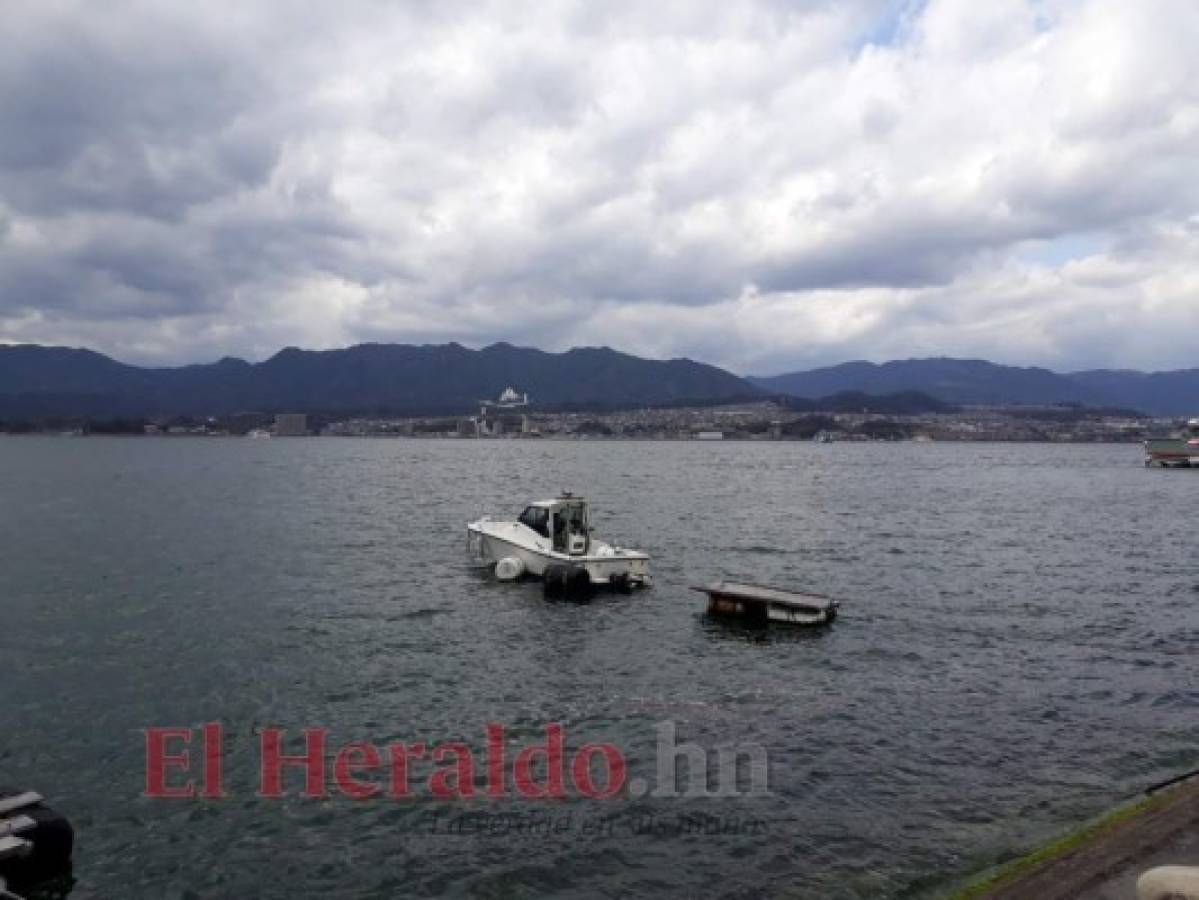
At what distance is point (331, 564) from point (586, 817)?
1157 inches

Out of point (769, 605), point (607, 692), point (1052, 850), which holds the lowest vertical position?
point (607, 692)

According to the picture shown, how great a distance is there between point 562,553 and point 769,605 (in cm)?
928

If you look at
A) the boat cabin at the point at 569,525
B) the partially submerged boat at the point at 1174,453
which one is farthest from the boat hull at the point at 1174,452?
the boat cabin at the point at 569,525

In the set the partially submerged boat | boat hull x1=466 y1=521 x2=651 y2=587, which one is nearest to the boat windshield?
boat hull x1=466 y1=521 x2=651 y2=587

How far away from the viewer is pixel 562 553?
3503cm

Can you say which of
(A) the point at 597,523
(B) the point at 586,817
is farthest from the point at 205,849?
(A) the point at 597,523

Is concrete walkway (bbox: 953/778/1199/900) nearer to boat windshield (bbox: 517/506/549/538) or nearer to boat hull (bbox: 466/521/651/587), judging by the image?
boat hull (bbox: 466/521/651/587)

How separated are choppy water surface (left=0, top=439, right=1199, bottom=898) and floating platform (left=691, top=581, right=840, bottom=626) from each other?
965 mm

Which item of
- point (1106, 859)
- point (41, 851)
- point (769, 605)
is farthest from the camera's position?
point (769, 605)

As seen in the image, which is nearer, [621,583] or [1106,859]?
[1106,859]

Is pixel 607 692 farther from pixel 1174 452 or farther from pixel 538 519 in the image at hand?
pixel 1174 452

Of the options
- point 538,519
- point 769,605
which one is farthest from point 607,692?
point 538,519

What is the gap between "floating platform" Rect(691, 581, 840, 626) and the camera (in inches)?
1127

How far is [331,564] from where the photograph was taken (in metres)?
41.4
